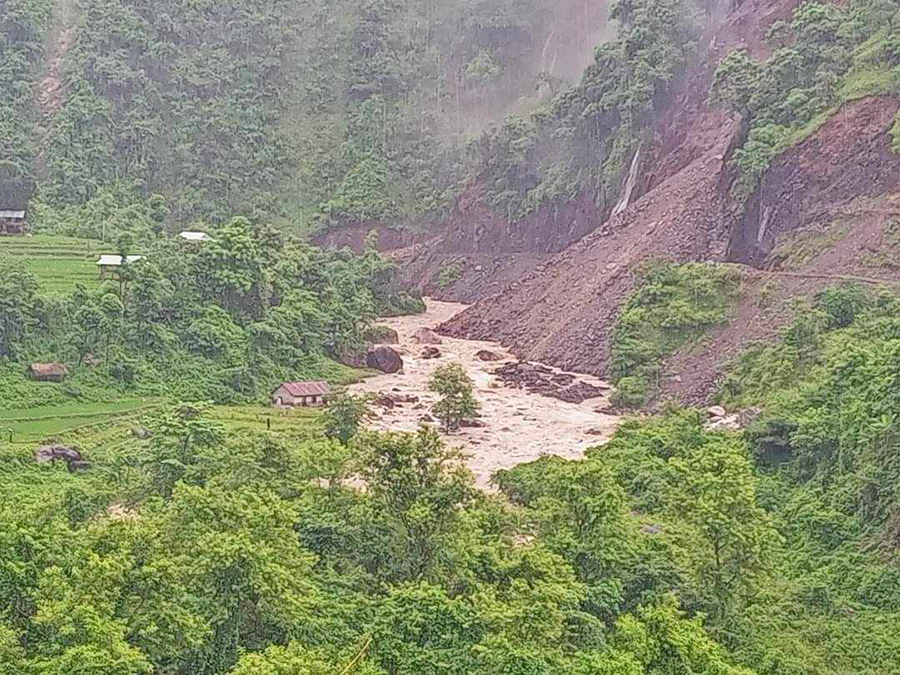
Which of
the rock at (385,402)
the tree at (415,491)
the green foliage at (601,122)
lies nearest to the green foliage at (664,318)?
the rock at (385,402)

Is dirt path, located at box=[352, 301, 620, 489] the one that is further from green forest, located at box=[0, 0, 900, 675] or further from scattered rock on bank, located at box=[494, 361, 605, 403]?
green forest, located at box=[0, 0, 900, 675]

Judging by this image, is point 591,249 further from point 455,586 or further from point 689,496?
point 455,586

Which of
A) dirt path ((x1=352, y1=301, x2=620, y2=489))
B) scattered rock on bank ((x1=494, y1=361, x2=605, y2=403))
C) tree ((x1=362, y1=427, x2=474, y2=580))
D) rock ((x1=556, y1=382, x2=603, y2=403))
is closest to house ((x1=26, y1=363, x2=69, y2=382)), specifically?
dirt path ((x1=352, y1=301, x2=620, y2=489))

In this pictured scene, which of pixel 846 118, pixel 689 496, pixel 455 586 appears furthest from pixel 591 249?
pixel 455 586

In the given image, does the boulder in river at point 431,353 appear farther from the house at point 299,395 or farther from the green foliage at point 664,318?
the house at point 299,395

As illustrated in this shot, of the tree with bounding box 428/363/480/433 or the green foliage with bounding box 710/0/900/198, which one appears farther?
the green foliage with bounding box 710/0/900/198

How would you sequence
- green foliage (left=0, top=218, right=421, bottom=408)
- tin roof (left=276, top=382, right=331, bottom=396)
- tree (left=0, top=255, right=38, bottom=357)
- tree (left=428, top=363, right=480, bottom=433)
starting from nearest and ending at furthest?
tree (left=0, top=255, right=38, bottom=357) → tree (left=428, top=363, right=480, bottom=433) → green foliage (left=0, top=218, right=421, bottom=408) → tin roof (left=276, top=382, right=331, bottom=396)
